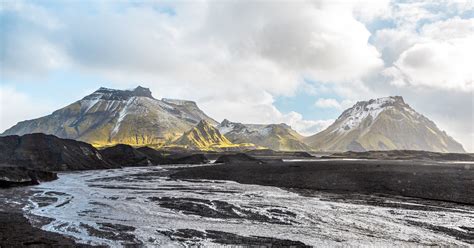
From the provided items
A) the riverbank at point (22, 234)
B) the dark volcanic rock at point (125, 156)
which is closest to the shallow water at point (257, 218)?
the riverbank at point (22, 234)

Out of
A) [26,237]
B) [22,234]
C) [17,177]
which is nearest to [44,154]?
[17,177]

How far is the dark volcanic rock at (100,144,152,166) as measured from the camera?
129m

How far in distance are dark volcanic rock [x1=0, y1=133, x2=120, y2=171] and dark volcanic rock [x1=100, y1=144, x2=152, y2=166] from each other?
59.9 ft

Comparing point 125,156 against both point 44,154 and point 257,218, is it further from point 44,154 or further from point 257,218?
point 257,218

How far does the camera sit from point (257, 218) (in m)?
30.4

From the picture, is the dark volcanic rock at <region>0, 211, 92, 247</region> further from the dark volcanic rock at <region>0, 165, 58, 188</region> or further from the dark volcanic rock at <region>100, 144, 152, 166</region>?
the dark volcanic rock at <region>100, 144, 152, 166</region>

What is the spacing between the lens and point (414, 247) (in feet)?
71.1

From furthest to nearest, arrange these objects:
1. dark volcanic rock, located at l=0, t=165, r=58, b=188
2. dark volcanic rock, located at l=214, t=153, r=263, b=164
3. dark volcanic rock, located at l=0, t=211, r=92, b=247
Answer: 1. dark volcanic rock, located at l=214, t=153, r=263, b=164
2. dark volcanic rock, located at l=0, t=165, r=58, b=188
3. dark volcanic rock, located at l=0, t=211, r=92, b=247

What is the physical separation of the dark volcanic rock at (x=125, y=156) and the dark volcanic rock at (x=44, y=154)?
59.9 feet

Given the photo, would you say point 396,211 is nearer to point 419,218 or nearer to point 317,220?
point 419,218

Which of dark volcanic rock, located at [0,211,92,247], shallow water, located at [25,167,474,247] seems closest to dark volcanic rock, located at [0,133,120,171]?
shallow water, located at [25,167,474,247]

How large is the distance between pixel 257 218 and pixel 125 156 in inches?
4335

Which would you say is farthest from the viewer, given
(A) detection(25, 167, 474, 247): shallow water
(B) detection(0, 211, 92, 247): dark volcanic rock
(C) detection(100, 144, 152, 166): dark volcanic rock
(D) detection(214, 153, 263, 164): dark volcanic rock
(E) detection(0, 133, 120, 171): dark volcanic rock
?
(D) detection(214, 153, 263, 164): dark volcanic rock

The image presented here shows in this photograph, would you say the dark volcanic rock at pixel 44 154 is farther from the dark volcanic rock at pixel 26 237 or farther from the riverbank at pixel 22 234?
the dark volcanic rock at pixel 26 237
